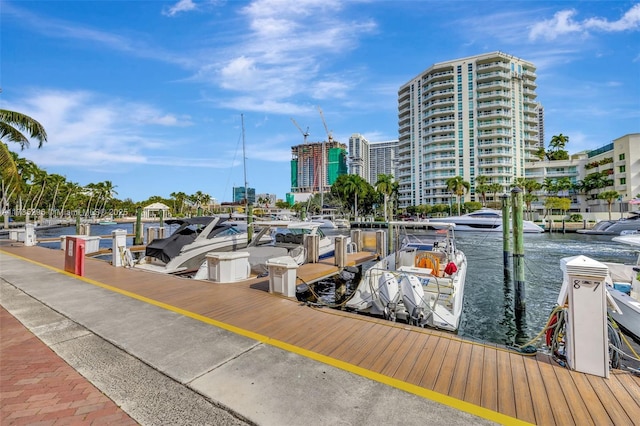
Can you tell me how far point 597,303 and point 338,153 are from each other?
6661 inches

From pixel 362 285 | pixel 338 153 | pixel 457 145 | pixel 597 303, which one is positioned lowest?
pixel 362 285

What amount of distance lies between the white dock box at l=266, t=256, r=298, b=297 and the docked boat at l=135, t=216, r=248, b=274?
20.6 feet

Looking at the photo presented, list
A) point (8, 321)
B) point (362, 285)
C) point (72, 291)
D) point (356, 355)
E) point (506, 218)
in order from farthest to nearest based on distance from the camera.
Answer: point (506, 218) < point (362, 285) < point (72, 291) < point (8, 321) < point (356, 355)

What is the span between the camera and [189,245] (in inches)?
509

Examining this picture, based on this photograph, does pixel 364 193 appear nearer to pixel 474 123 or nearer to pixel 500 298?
pixel 474 123

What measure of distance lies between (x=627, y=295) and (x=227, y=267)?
36.9ft

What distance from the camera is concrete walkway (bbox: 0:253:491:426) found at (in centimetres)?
317

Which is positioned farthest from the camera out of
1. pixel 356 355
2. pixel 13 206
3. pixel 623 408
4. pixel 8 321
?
pixel 13 206

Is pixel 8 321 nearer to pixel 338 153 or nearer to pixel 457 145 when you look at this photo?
pixel 457 145

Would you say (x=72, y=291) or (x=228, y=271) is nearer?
(x=72, y=291)

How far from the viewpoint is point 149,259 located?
44.7ft

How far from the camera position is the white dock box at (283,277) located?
786 centimetres

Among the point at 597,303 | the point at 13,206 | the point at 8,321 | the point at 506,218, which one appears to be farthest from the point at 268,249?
the point at 13,206

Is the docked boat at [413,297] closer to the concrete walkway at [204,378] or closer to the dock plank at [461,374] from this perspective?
the dock plank at [461,374]
